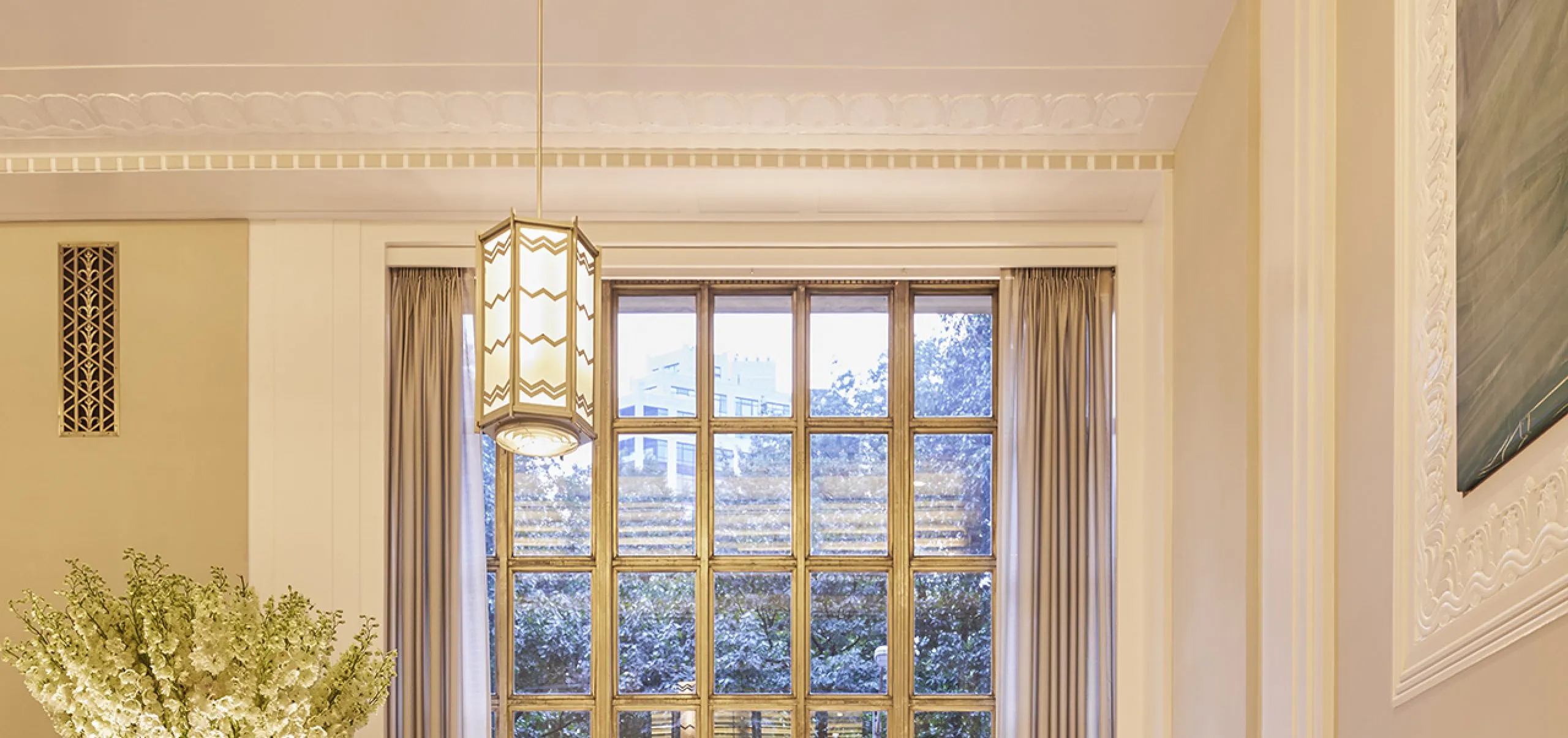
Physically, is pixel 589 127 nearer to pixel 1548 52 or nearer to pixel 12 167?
pixel 12 167

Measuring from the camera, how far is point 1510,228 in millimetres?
1775

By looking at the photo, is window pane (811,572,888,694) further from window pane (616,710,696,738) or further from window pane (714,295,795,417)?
window pane (714,295,795,417)

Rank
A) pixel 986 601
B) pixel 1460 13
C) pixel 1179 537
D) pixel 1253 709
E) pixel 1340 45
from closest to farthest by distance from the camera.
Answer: pixel 1460 13 → pixel 1340 45 → pixel 1253 709 → pixel 1179 537 → pixel 986 601

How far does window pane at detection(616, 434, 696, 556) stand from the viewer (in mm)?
4352

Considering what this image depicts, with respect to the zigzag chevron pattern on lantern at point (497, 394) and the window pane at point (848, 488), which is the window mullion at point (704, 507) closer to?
the window pane at point (848, 488)

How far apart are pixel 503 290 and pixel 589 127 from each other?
1688mm

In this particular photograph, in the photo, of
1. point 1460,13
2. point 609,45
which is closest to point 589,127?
point 609,45

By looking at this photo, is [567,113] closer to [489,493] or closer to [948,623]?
[489,493]

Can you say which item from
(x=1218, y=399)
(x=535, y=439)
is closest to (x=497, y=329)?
(x=535, y=439)

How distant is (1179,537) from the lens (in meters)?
3.54

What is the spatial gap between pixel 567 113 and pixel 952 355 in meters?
1.64

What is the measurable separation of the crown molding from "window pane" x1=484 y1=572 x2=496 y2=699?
148 centimetres

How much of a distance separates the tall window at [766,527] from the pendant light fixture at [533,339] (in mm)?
2329

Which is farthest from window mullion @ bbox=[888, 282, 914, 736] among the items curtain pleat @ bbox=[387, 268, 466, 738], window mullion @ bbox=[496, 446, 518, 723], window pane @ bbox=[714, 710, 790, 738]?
curtain pleat @ bbox=[387, 268, 466, 738]
